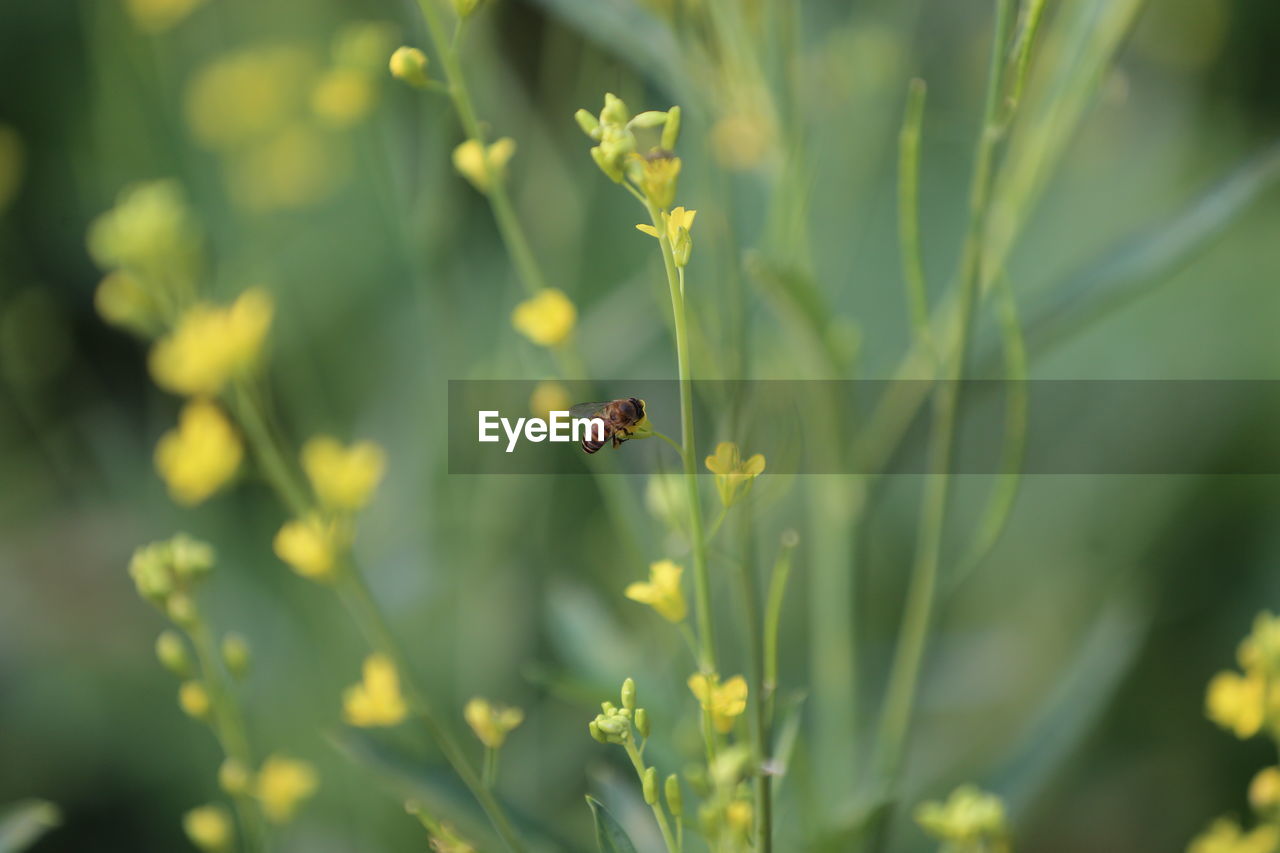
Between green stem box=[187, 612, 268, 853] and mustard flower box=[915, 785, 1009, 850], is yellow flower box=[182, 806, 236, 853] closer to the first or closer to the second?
green stem box=[187, 612, 268, 853]

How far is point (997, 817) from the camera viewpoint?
475 millimetres

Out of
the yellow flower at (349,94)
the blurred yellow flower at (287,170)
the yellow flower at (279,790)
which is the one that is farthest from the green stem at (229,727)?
the blurred yellow flower at (287,170)

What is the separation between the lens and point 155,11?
43.1 inches

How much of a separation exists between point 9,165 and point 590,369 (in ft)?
2.61

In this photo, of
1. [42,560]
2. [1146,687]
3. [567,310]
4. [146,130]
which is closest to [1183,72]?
[1146,687]

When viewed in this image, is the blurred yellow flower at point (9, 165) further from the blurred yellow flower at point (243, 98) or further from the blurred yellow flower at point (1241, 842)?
the blurred yellow flower at point (1241, 842)

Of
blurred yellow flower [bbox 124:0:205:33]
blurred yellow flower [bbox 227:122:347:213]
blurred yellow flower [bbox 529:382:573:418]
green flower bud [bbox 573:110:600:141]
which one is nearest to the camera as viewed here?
green flower bud [bbox 573:110:600:141]

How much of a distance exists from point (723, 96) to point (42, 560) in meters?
0.82

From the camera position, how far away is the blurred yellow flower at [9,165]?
117cm

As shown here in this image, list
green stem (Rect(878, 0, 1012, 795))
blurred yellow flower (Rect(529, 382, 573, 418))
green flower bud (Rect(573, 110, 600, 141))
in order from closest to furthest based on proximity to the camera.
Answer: green flower bud (Rect(573, 110, 600, 141)) → green stem (Rect(878, 0, 1012, 795)) → blurred yellow flower (Rect(529, 382, 573, 418))

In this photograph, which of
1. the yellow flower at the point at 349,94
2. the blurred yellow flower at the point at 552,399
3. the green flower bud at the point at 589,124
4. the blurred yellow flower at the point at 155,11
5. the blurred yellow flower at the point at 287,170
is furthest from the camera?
the blurred yellow flower at the point at 287,170

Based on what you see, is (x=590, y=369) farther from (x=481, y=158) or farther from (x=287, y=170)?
(x=287, y=170)

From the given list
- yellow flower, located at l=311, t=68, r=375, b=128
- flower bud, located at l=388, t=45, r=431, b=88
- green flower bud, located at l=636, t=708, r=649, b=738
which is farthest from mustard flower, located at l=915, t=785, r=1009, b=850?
yellow flower, located at l=311, t=68, r=375, b=128

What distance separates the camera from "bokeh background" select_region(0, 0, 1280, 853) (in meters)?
0.69
